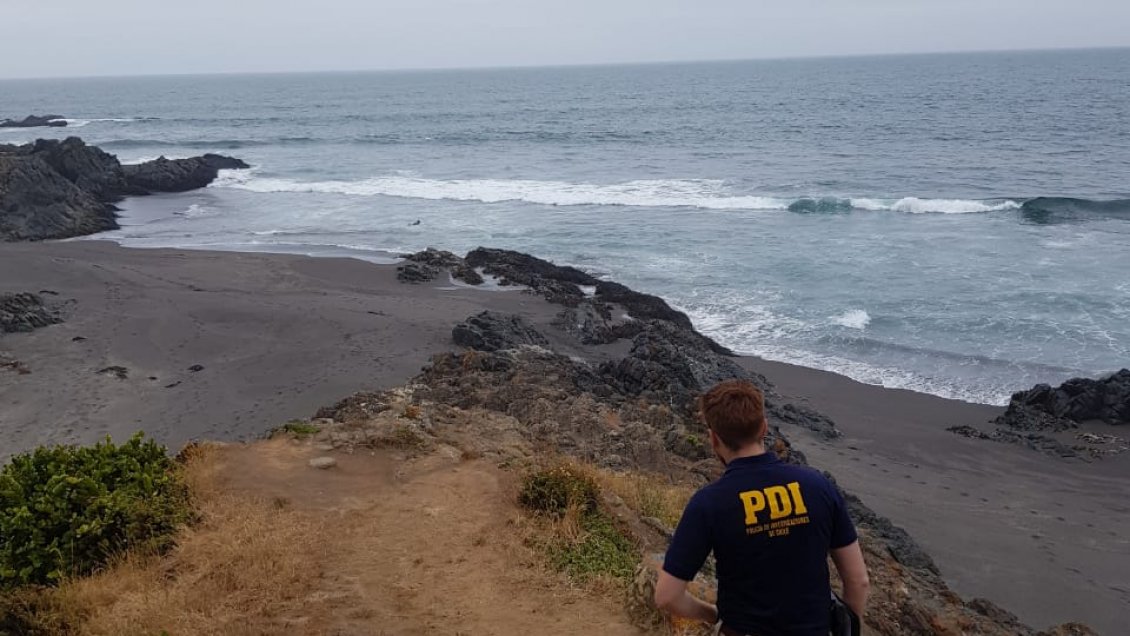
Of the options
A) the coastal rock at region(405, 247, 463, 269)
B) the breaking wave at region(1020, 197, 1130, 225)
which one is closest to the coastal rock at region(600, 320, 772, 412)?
the coastal rock at region(405, 247, 463, 269)

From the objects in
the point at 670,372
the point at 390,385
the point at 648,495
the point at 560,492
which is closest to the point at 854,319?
the point at 670,372

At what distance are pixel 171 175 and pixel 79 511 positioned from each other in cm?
4455

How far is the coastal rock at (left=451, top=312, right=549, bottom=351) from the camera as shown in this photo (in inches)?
692

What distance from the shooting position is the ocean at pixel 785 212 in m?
21.8

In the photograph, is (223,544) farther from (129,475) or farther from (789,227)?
(789,227)

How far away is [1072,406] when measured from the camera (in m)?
16.2

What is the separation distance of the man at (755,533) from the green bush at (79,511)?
5.53 m

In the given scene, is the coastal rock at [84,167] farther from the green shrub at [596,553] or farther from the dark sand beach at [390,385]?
the green shrub at [596,553]

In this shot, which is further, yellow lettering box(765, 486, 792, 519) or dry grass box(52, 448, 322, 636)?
dry grass box(52, 448, 322, 636)

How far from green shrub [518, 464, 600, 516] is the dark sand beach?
5.68 meters

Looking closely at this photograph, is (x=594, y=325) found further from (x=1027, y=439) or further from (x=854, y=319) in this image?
(x=1027, y=439)

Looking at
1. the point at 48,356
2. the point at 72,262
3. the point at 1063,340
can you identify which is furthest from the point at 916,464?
the point at 72,262

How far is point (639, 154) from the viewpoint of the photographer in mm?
57906

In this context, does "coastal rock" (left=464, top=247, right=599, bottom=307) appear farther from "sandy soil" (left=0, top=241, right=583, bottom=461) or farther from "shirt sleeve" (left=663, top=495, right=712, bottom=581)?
"shirt sleeve" (left=663, top=495, right=712, bottom=581)
